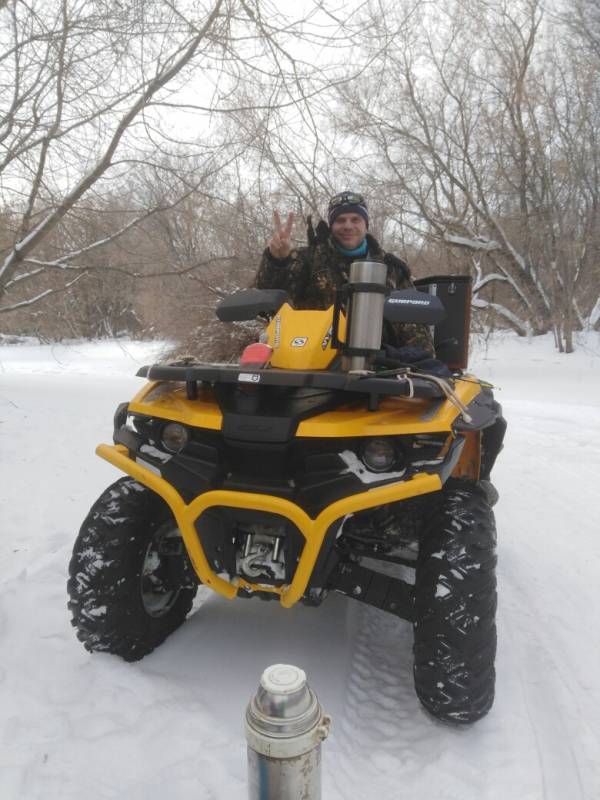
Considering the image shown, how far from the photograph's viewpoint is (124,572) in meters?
2.18

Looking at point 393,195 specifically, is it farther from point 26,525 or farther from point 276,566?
point 276,566

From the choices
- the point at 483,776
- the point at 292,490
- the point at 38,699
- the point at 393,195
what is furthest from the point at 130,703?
the point at 393,195

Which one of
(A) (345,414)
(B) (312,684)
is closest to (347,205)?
(A) (345,414)

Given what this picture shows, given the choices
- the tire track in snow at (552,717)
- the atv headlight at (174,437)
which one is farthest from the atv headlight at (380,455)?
the tire track in snow at (552,717)

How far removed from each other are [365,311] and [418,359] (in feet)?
2.23

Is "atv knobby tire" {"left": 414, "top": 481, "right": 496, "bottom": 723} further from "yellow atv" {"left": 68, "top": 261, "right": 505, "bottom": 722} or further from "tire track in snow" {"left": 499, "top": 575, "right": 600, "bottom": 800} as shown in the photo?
"tire track in snow" {"left": 499, "top": 575, "right": 600, "bottom": 800}

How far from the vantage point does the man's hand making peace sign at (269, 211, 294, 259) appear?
3.00m

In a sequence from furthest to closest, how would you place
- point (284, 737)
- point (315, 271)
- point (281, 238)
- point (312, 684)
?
point (315, 271), point (281, 238), point (312, 684), point (284, 737)

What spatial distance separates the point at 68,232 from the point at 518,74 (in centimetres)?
1381

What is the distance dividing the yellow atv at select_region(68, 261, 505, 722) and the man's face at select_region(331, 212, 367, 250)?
113 cm

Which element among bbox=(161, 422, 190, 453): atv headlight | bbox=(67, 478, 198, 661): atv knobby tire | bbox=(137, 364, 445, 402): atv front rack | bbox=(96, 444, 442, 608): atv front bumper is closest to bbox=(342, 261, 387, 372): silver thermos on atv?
bbox=(137, 364, 445, 402): atv front rack

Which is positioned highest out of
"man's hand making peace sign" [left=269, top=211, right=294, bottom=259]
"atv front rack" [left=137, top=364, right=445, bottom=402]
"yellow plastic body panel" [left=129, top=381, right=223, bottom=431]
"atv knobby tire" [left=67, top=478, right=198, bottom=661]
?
"man's hand making peace sign" [left=269, top=211, right=294, bottom=259]

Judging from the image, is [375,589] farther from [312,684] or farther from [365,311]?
[365,311]

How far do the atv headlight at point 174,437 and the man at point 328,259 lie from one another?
1347 millimetres
